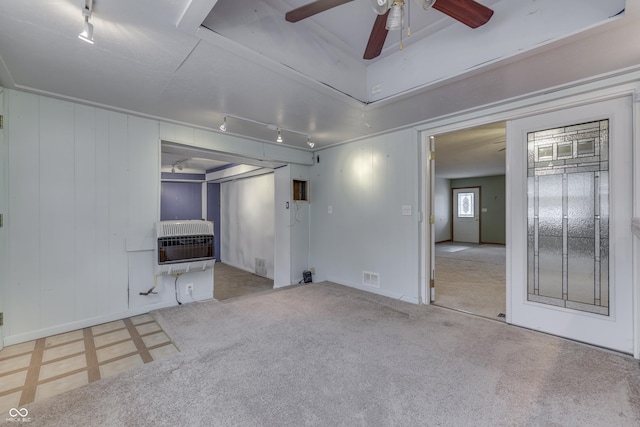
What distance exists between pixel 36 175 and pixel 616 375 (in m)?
4.89

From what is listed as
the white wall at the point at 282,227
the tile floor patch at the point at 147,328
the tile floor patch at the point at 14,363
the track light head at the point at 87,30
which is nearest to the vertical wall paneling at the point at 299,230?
the white wall at the point at 282,227

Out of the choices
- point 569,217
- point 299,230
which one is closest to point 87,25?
point 299,230

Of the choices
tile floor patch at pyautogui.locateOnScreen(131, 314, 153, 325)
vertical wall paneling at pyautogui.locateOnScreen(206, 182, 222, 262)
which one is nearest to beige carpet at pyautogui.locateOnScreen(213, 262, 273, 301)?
vertical wall paneling at pyautogui.locateOnScreen(206, 182, 222, 262)

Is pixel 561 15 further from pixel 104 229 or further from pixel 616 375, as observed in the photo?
pixel 104 229

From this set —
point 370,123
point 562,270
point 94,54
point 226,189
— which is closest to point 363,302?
point 562,270

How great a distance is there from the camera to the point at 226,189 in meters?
7.31

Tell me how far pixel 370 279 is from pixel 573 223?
7.46 feet

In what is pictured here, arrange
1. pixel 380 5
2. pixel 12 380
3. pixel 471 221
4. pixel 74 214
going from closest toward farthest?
pixel 380 5 < pixel 12 380 < pixel 74 214 < pixel 471 221

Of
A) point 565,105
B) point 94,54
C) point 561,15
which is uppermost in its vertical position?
point 561,15

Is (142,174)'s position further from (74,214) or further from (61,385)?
(61,385)

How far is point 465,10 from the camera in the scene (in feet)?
5.16

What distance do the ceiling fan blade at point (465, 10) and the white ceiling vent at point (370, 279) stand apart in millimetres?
2929

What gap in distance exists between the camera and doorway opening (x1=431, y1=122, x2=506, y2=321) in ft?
A: 12.0

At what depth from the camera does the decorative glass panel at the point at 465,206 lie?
9.73 metres
